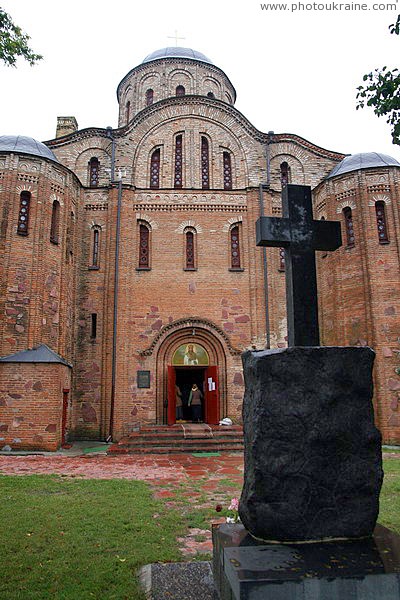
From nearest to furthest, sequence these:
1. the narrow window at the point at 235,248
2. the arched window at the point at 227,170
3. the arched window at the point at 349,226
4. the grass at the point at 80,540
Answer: the grass at the point at 80,540
the arched window at the point at 349,226
the narrow window at the point at 235,248
the arched window at the point at 227,170

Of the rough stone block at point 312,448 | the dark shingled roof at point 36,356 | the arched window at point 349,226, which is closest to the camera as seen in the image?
the rough stone block at point 312,448

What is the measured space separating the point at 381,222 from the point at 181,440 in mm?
10202

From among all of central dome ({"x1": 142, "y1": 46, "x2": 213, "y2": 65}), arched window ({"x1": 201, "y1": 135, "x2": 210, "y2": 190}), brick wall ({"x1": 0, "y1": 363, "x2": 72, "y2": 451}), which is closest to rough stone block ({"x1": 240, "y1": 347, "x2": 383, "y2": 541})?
brick wall ({"x1": 0, "y1": 363, "x2": 72, "y2": 451})

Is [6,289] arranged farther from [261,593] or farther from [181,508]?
[261,593]

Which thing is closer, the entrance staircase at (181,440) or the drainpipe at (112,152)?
the entrance staircase at (181,440)

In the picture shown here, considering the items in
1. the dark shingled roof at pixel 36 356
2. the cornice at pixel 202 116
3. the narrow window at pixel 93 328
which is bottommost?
the dark shingled roof at pixel 36 356

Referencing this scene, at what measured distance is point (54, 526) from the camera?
5961mm

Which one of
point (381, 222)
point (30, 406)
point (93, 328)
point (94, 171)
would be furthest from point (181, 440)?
point (94, 171)

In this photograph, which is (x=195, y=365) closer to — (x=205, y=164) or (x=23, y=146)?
(x=205, y=164)

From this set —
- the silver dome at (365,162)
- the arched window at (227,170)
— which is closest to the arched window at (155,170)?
the arched window at (227,170)

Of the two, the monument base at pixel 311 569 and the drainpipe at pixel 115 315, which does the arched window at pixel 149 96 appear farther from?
the monument base at pixel 311 569

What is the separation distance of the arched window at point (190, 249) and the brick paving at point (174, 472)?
24.0 ft

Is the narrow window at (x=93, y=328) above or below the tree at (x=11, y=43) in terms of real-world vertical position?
below

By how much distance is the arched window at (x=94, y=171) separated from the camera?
63.4 feet
